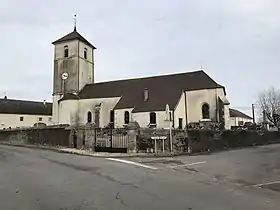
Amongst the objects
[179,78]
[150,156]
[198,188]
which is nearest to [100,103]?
[179,78]

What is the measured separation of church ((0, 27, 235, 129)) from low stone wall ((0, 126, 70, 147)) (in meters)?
12.1

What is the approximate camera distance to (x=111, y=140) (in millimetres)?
23422

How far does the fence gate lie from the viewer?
2266 cm

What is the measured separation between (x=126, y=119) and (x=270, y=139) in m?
17.9

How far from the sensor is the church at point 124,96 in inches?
1754

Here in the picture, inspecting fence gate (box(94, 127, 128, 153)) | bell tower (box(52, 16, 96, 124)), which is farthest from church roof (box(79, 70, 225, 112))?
fence gate (box(94, 127, 128, 153))

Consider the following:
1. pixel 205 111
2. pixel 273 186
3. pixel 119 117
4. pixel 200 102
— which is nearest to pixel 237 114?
pixel 205 111

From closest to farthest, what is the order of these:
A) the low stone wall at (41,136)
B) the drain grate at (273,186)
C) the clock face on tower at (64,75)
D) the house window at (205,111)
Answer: the drain grate at (273,186) < the low stone wall at (41,136) < the house window at (205,111) < the clock face on tower at (64,75)

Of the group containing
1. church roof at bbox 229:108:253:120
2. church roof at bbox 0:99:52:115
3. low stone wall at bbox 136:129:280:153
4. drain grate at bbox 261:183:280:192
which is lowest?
drain grate at bbox 261:183:280:192

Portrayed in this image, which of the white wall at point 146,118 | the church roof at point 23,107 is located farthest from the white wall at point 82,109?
the church roof at point 23,107

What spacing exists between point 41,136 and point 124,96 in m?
21.4

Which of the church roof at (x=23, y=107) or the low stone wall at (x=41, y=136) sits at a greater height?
the church roof at (x=23, y=107)

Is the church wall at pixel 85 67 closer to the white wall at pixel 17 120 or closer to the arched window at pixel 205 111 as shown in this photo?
the white wall at pixel 17 120

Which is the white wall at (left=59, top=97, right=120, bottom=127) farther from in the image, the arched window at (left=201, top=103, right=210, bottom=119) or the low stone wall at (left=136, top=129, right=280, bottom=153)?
the low stone wall at (left=136, top=129, right=280, bottom=153)
